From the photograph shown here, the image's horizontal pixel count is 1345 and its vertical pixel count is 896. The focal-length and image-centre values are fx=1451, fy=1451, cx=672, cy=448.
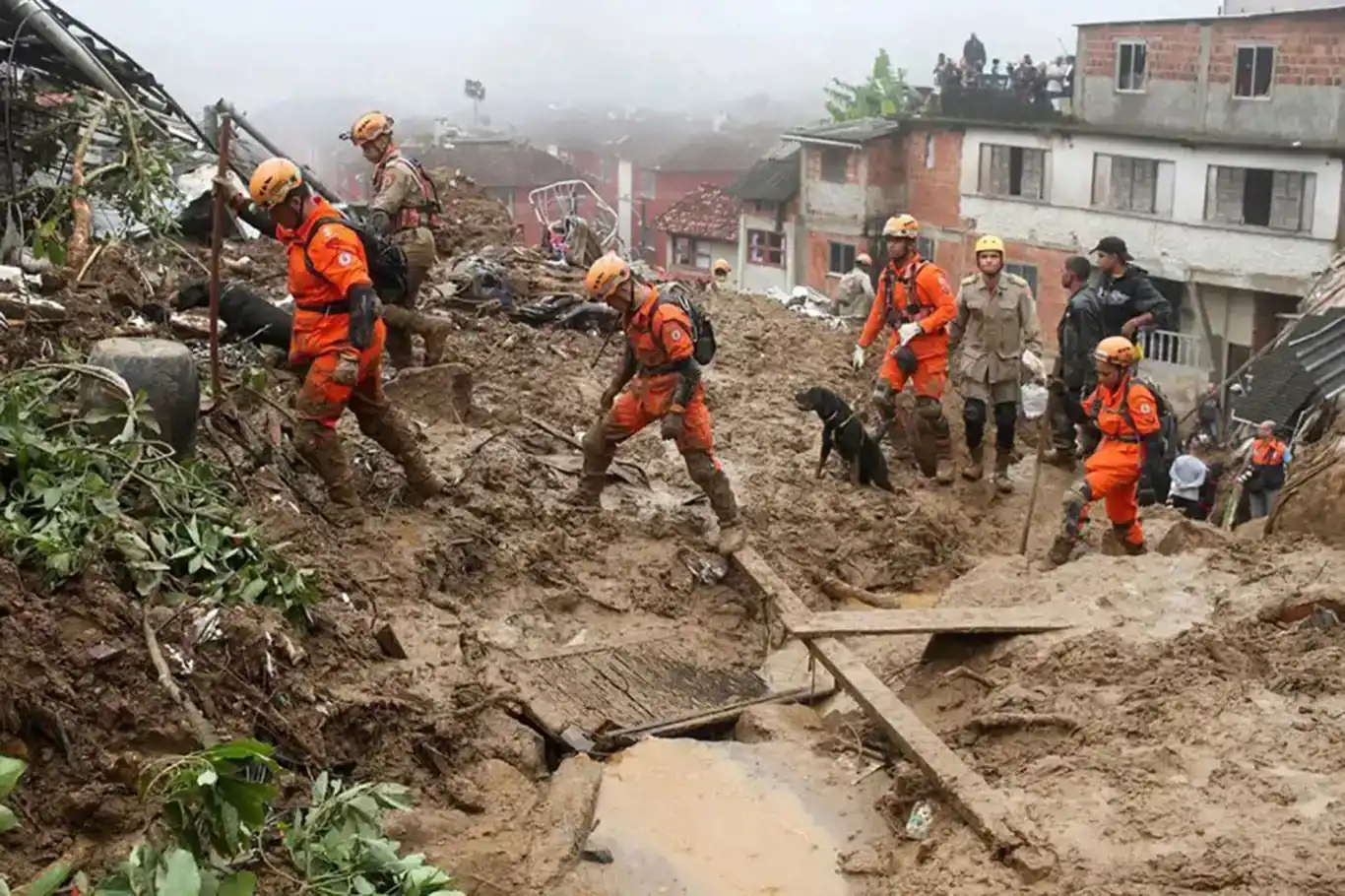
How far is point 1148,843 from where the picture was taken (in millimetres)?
4566

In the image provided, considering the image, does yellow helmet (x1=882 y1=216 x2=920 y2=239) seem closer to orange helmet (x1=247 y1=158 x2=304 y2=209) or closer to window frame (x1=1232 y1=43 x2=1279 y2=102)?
orange helmet (x1=247 y1=158 x2=304 y2=209)

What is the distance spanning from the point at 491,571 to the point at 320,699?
2408 millimetres

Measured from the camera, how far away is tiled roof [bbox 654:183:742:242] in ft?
131

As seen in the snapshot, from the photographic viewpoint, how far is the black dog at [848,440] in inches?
385

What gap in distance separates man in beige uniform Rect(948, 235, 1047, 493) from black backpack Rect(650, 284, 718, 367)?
2.59m

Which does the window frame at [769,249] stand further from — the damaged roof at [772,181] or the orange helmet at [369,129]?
the orange helmet at [369,129]

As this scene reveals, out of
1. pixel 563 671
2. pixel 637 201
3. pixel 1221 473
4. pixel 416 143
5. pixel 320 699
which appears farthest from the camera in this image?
pixel 637 201

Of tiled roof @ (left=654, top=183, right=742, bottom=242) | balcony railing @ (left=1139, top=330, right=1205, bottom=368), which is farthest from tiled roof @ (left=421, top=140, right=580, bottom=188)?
balcony railing @ (left=1139, top=330, right=1205, bottom=368)

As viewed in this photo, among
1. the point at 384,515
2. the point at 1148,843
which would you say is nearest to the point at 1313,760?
the point at 1148,843

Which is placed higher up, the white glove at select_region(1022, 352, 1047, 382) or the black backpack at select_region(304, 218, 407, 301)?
the black backpack at select_region(304, 218, 407, 301)

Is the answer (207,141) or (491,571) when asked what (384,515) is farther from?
(207,141)

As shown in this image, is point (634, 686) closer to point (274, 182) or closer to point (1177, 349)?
point (274, 182)

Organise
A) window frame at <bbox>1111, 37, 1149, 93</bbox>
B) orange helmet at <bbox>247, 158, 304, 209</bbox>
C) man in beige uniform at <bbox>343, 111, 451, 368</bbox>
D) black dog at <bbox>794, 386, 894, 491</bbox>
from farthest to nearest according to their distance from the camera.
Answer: window frame at <bbox>1111, 37, 1149, 93</bbox>
black dog at <bbox>794, 386, 894, 491</bbox>
man in beige uniform at <bbox>343, 111, 451, 368</bbox>
orange helmet at <bbox>247, 158, 304, 209</bbox>

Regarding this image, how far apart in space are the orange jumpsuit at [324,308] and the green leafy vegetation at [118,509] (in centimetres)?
101
